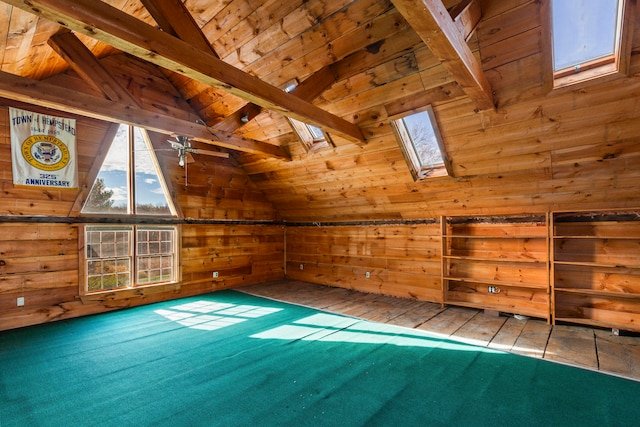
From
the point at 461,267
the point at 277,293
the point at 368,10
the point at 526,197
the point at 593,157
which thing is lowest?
the point at 277,293

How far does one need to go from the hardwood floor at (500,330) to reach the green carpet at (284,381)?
0.28 m

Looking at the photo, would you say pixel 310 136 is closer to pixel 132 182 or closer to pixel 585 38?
pixel 132 182

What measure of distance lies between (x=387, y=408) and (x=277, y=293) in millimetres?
4115

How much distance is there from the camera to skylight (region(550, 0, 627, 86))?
8.48 feet

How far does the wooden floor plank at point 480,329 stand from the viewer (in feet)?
12.4

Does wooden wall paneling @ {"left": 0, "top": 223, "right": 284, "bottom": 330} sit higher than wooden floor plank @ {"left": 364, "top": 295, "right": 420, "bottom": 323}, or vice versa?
wooden wall paneling @ {"left": 0, "top": 223, "right": 284, "bottom": 330}

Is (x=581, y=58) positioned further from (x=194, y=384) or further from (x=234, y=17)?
(x=194, y=384)

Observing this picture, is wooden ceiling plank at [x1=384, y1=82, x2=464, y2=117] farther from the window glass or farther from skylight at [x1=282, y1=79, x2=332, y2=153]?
skylight at [x1=282, y1=79, x2=332, y2=153]

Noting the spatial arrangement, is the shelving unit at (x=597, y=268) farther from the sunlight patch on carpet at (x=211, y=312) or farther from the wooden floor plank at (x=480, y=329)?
the sunlight patch on carpet at (x=211, y=312)

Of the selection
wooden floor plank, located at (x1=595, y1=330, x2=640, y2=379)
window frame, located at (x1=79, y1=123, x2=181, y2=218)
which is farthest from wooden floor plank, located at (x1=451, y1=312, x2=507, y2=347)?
window frame, located at (x1=79, y1=123, x2=181, y2=218)

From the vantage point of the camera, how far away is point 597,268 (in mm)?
4238

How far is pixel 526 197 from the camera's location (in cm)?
439

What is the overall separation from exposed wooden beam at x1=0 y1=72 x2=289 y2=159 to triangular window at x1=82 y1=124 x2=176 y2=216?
1.28 meters

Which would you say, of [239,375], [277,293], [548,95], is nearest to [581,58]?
[548,95]
